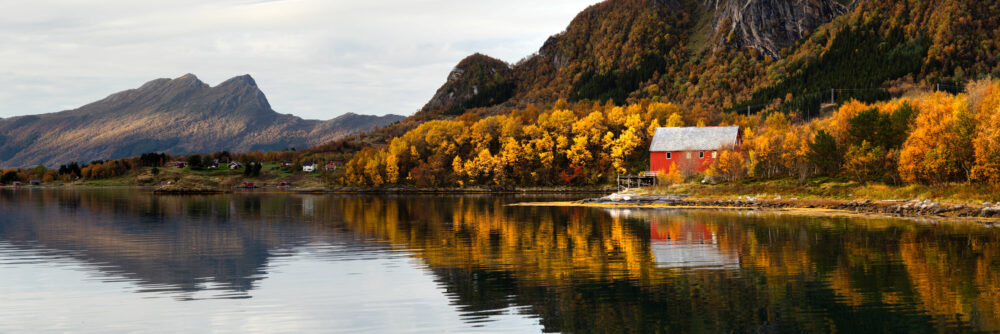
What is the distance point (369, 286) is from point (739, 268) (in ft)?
42.8

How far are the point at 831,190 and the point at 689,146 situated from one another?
3284cm

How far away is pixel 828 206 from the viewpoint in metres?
57.5

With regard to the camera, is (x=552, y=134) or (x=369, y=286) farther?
(x=552, y=134)

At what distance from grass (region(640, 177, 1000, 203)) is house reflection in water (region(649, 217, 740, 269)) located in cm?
2175

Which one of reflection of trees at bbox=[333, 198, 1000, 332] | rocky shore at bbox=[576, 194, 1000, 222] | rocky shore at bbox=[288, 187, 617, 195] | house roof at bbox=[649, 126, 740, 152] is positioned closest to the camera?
reflection of trees at bbox=[333, 198, 1000, 332]

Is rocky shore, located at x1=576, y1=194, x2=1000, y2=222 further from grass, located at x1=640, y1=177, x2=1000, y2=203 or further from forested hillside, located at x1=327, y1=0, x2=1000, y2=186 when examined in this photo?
forested hillside, located at x1=327, y1=0, x2=1000, y2=186

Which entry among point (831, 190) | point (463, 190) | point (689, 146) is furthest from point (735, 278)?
point (463, 190)

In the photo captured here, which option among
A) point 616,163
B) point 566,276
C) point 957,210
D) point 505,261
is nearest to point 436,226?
point 505,261

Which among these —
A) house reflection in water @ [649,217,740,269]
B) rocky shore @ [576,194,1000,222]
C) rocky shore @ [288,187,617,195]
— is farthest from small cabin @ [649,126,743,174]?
house reflection in water @ [649,217,740,269]

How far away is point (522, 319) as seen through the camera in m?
17.1

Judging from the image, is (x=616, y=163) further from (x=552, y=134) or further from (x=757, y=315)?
(x=757, y=315)

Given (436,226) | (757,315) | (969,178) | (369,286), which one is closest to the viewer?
(757,315)

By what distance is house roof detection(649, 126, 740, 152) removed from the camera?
93.6 meters

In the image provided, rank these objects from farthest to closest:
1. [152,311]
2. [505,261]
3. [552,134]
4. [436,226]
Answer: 1. [552,134]
2. [436,226]
3. [505,261]
4. [152,311]
